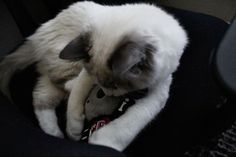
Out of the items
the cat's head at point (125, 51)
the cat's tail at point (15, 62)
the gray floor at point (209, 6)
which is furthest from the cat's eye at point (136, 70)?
the gray floor at point (209, 6)

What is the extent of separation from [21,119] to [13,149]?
123 millimetres

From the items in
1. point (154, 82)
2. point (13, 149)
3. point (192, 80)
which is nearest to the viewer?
point (13, 149)

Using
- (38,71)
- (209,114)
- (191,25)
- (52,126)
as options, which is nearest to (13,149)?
(52,126)

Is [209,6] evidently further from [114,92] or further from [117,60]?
[117,60]

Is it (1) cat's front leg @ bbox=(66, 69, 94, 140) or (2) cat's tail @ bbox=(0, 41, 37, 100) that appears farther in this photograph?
(2) cat's tail @ bbox=(0, 41, 37, 100)

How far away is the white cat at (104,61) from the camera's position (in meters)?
1.00

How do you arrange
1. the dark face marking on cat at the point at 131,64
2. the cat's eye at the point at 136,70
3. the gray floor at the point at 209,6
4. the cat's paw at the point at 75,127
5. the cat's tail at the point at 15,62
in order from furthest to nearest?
the gray floor at the point at 209,6 → the cat's tail at the point at 15,62 → the cat's paw at the point at 75,127 → the cat's eye at the point at 136,70 → the dark face marking on cat at the point at 131,64

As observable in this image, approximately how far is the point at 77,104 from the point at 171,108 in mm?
276

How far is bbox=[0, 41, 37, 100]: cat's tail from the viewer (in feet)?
4.23

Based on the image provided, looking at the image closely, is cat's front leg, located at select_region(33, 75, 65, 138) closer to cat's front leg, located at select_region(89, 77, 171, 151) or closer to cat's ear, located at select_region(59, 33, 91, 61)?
cat's front leg, located at select_region(89, 77, 171, 151)

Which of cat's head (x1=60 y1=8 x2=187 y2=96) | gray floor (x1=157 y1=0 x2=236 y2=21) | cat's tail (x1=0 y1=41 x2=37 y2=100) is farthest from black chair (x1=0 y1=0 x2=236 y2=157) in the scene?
gray floor (x1=157 y1=0 x2=236 y2=21)

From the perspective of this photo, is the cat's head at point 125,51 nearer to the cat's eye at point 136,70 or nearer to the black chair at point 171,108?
the cat's eye at point 136,70

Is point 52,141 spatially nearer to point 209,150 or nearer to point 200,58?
point 200,58

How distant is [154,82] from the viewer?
1091 millimetres
